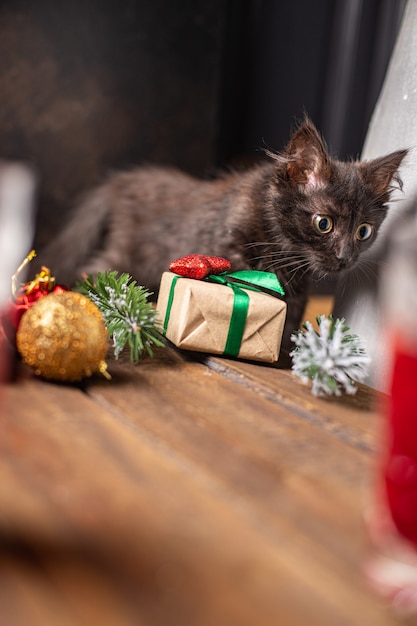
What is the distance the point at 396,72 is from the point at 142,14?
4.13ft

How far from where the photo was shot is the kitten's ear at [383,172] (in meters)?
1.31

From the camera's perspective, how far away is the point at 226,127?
2.60 meters

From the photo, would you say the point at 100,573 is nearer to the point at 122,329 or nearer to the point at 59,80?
the point at 122,329

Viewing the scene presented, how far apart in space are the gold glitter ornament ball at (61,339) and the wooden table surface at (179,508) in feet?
0.09

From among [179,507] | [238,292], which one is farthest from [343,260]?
[179,507]

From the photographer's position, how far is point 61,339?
0.93 meters

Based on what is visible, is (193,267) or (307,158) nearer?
(193,267)

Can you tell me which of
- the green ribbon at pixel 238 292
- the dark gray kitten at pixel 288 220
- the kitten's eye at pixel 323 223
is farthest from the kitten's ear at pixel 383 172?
the green ribbon at pixel 238 292

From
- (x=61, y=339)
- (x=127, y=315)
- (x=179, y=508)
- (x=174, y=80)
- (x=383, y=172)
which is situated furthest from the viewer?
(x=174, y=80)

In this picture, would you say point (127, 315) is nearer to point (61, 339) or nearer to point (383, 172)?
point (61, 339)

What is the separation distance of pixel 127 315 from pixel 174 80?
1611 millimetres

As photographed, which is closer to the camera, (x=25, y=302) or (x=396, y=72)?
(x=25, y=302)

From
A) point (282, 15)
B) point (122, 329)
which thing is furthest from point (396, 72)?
point (282, 15)

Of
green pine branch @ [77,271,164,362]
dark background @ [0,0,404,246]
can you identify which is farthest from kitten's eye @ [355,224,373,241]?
dark background @ [0,0,404,246]
